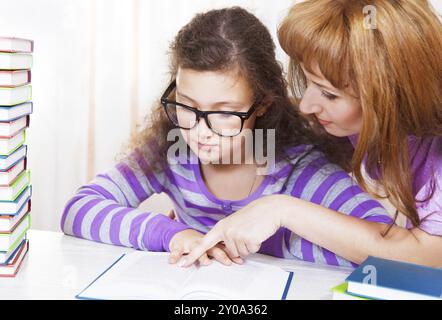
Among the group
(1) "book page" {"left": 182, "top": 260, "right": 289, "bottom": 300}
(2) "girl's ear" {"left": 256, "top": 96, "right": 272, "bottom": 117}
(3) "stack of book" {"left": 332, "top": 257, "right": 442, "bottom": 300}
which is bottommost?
(1) "book page" {"left": 182, "top": 260, "right": 289, "bottom": 300}

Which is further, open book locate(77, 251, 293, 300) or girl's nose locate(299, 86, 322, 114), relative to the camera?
girl's nose locate(299, 86, 322, 114)

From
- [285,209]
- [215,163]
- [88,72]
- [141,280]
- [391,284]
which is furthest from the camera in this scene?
[88,72]

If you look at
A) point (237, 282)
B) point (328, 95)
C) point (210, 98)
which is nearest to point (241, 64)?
point (210, 98)

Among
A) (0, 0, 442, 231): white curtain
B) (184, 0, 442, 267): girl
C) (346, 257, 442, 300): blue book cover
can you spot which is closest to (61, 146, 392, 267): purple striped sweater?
(184, 0, 442, 267): girl

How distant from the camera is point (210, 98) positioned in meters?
1.14

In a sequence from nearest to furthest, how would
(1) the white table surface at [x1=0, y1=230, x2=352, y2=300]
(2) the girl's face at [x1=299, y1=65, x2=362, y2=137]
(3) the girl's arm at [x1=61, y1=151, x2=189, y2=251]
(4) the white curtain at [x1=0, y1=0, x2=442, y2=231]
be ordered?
(1) the white table surface at [x1=0, y1=230, x2=352, y2=300] < (2) the girl's face at [x1=299, y1=65, x2=362, y2=137] < (3) the girl's arm at [x1=61, y1=151, x2=189, y2=251] < (4) the white curtain at [x1=0, y1=0, x2=442, y2=231]

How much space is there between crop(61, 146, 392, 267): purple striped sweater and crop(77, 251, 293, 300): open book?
109 mm

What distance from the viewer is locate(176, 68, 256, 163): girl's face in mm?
1144

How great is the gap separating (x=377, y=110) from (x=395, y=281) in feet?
0.95

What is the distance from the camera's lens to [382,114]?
979 mm

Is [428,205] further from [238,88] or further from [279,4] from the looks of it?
[279,4]

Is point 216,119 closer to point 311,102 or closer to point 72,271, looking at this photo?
point 311,102

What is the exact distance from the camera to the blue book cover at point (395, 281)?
801mm

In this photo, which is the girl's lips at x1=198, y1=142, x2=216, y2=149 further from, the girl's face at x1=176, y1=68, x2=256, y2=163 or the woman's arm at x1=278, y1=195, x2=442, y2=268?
the woman's arm at x1=278, y1=195, x2=442, y2=268
